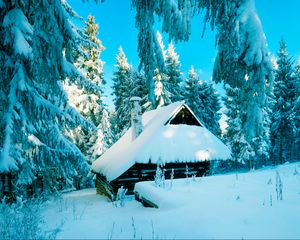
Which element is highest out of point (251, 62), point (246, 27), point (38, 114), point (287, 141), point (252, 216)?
point (287, 141)

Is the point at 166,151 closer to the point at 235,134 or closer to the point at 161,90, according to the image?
the point at 161,90

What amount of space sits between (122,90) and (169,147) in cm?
1826

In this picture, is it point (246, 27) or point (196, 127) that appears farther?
point (196, 127)

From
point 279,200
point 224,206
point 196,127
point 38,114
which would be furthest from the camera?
point 196,127

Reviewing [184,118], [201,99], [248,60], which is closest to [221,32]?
[248,60]

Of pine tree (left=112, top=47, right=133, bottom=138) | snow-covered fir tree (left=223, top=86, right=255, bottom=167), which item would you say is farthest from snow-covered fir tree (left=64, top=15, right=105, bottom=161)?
snow-covered fir tree (left=223, top=86, right=255, bottom=167)

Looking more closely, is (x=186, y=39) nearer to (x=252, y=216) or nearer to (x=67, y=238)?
(x=252, y=216)

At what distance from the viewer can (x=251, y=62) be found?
300 cm

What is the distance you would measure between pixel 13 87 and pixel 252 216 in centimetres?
414

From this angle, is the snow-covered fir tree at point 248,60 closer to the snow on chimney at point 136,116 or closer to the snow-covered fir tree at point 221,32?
the snow-covered fir tree at point 221,32

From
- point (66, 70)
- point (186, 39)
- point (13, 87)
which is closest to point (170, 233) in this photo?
point (186, 39)

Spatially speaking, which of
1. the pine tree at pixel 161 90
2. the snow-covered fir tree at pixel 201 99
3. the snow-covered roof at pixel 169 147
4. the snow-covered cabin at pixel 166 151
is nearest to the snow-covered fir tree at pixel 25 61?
the snow-covered roof at pixel 169 147

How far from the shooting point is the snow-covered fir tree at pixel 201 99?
102 feet

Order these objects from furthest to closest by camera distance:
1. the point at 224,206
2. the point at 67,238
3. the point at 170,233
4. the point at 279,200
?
the point at 279,200 → the point at 224,206 → the point at 67,238 → the point at 170,233
